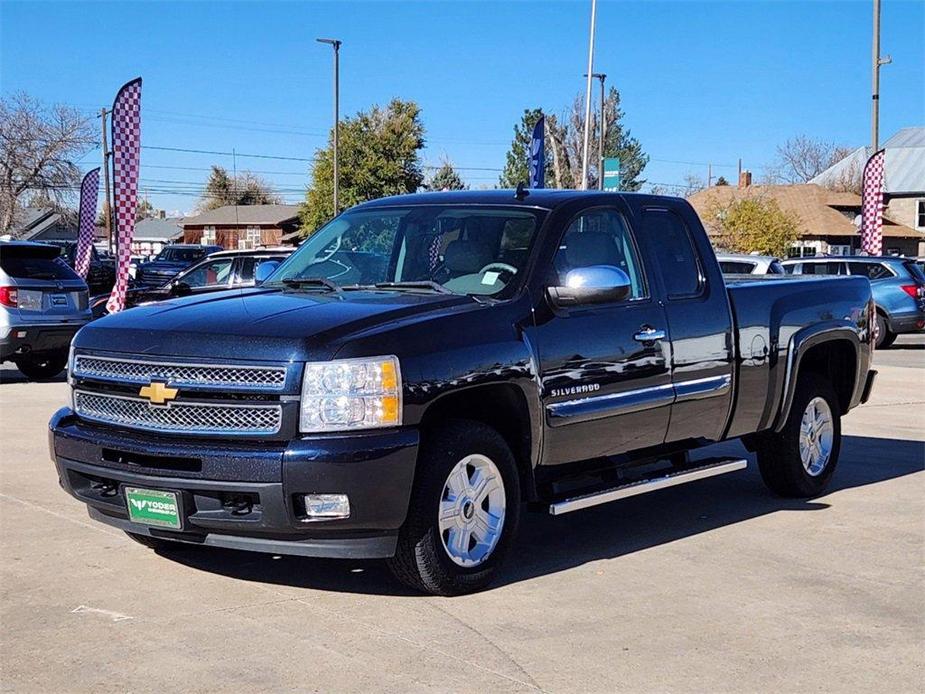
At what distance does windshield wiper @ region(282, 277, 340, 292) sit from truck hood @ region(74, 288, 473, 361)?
0.17 metres

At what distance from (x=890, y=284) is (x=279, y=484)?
812 inches

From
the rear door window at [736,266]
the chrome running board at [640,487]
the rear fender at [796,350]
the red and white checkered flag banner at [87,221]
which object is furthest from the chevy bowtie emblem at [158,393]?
the red and white checkered flag banner at [87,221]

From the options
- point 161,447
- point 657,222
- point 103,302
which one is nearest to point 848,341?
point 657,222

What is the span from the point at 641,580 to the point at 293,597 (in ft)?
5.73

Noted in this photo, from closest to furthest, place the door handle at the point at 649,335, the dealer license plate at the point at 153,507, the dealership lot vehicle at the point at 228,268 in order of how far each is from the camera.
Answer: the dealer license plate at the point at 153,507 < the door handle at the point at 649,335 < the dealership lot vehicle at the point at 228,268

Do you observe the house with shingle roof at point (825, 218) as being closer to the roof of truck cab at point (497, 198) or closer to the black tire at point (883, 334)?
the black tire at point (883, 334)

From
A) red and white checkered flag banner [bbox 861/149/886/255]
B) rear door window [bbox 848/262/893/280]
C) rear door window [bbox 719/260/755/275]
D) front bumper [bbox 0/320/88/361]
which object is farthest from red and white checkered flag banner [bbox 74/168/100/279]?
red and white checkered flag banner [bbox 861/149/886/255]

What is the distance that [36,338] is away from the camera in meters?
14.6

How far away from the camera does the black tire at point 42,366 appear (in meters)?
15.5

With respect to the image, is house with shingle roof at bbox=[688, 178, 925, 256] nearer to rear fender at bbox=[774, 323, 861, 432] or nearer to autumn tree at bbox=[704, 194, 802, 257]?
autumn tree at bbox=[704, 194, 802, 257]

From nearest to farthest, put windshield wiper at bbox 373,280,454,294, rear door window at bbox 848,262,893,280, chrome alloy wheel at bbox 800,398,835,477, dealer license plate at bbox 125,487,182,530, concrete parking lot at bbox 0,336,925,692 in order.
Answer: concrete parking lot at bbox 0,336,925,692
dealer license plate at bbox 125,487,182,530
windshield wiper at bbox 373,280,454,294
chrome alloy wheel at bbox 800,398,835,477
rear door window at bbox 848,262,893,280

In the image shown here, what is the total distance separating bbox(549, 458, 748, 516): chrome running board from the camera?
20.5 ft

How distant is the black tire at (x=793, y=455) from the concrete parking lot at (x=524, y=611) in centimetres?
29

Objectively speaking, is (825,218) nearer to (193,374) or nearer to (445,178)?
(445,178)
